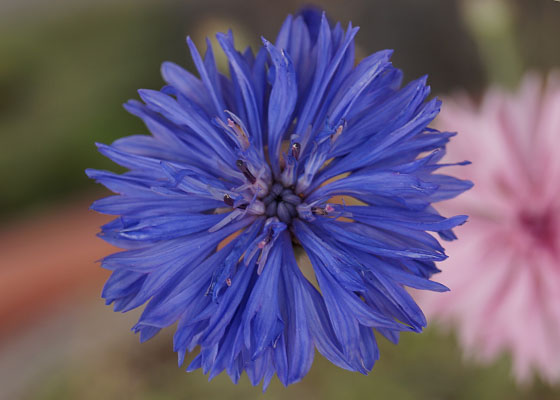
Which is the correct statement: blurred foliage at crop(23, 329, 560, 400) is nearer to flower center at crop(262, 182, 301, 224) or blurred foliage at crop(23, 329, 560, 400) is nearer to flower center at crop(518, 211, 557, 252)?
flower center at crop(518, 211, 557, 252)

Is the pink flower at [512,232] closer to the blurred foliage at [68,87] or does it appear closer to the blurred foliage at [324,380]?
the blurred foliage at [324,380]

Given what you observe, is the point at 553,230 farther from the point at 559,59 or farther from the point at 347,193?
the point at 559,59

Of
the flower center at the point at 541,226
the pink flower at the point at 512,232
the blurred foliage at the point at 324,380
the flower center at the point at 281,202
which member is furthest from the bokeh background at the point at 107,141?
the flower center at the point at 281,202

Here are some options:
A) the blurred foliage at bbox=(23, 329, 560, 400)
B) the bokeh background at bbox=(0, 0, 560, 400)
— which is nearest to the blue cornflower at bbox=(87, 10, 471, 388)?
the bokeh background at bbox=(0, 0, 560, 400)

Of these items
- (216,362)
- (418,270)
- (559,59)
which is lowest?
(216,362)

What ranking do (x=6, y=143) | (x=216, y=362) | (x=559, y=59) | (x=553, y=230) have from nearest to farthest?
1. (x=216, y=362)
2. (x=553, y=230)
3. (x=559, y=59)
4. (x=6, y=143)

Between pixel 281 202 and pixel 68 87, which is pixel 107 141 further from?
pixel 281 202

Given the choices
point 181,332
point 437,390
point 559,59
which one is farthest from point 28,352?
point 559,59
